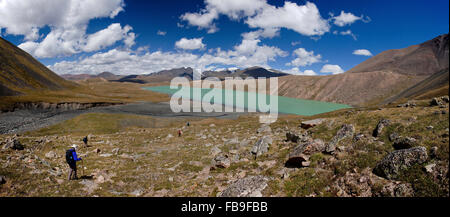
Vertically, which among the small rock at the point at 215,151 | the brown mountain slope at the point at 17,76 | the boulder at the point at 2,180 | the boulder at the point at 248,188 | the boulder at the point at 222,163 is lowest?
the small rock at the point at 215,151

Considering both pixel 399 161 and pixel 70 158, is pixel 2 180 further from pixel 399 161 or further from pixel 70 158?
pixel 399 161

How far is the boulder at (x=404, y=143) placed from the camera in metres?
10.3

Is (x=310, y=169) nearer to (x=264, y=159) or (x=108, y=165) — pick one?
(x=264, y=159)

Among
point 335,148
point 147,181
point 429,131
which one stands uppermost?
point 429,131

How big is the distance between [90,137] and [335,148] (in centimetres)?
3355

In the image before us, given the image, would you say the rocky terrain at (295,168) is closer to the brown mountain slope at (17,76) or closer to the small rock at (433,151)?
the small rock at (433,151)

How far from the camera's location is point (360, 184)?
937 centimetres

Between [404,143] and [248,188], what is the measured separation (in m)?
8.42

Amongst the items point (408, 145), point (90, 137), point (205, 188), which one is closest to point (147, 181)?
point (205, 188)

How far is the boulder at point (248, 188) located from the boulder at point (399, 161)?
213 inches

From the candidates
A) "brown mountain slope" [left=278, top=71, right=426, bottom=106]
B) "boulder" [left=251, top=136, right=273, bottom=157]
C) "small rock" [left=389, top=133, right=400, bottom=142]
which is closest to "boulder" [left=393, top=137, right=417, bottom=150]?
"small rock" [left=389, top=133, right=400, bottom=142]

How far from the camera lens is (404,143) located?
10.7 m

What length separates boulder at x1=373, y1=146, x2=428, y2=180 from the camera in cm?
880

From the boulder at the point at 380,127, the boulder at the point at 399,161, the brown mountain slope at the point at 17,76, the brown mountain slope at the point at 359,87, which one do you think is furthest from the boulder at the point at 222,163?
the brown mountain slope at the point at 359,87
